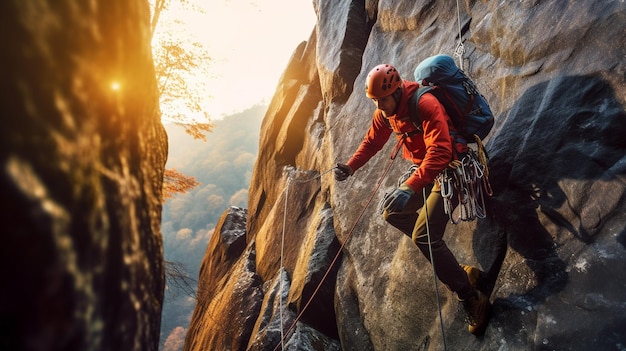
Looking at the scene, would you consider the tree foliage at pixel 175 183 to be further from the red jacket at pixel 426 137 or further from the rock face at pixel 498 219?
the red jacket at pixel 426 137

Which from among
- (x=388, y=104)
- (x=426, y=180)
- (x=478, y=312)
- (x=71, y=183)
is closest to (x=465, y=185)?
(x=426, y=180)

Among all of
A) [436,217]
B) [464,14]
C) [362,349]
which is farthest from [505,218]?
[464,14]

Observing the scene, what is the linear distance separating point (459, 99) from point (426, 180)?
A: 1218mm

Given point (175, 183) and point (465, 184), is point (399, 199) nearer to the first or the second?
point (465, 184)

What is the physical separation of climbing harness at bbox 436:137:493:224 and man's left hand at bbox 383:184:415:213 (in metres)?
0.51

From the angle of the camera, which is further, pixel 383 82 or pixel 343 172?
pixel 343 172

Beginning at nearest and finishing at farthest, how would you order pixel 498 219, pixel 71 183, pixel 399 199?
pixel 71 183
pixel 399 199
pixel 498 219

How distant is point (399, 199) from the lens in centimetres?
333

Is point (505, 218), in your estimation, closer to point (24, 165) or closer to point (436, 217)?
point (436, 217)

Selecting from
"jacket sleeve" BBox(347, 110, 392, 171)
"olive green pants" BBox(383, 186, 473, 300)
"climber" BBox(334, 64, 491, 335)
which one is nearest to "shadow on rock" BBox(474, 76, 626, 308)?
"climber" BBox(334, 64, 491, 335)

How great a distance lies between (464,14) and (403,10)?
202cm

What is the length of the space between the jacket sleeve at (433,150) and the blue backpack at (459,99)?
332 millimetres

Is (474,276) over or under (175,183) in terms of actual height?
under

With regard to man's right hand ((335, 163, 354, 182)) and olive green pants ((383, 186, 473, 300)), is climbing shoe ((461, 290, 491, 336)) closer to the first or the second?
olive green pants ((383, 186, 473, 300))
